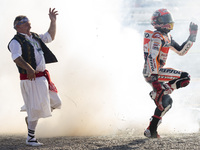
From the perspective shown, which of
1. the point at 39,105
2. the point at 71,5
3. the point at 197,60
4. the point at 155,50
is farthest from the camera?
the point at 197,60

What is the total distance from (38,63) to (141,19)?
55.7ft

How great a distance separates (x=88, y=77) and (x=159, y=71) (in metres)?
2.45

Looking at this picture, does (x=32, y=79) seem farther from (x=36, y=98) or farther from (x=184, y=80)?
(x=184, y=80)

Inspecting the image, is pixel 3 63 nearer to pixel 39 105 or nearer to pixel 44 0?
pixel 44 0

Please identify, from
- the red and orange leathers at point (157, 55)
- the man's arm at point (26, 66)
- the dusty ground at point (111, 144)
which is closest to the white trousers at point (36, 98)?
the man's arm at point (26, 66)

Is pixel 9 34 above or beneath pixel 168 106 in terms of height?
above

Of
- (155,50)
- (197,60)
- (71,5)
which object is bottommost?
(197,60)

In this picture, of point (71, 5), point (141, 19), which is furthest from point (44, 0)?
point (141, 19)

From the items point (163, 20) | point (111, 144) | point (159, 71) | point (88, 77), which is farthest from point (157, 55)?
point (88, 77)

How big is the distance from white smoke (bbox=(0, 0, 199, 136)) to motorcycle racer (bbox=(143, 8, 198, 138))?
1155 millimetres

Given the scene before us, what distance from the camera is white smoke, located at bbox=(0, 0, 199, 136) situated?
7.84m

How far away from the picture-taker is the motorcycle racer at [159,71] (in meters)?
6.32

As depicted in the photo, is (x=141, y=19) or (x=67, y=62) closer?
(x=67, y=62)

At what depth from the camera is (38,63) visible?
583 cm
